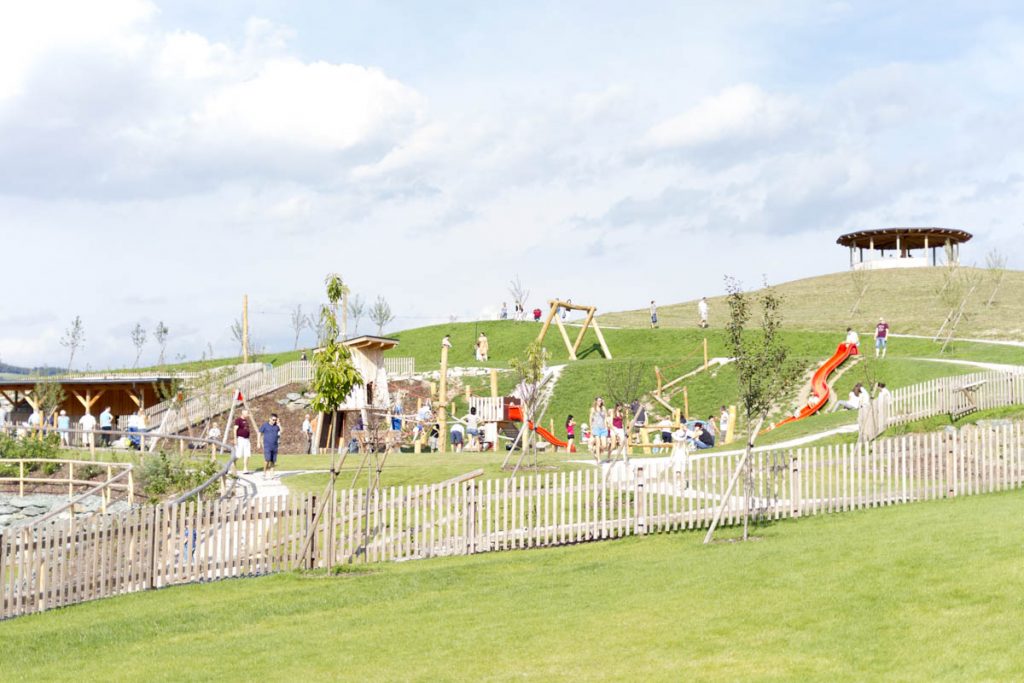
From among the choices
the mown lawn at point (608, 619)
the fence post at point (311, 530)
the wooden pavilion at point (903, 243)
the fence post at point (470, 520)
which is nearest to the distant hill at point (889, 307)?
the wooden pavilion at point (903, 243)

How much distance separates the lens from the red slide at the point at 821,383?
40.3 metres

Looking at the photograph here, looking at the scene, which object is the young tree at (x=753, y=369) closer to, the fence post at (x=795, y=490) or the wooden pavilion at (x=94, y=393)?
the fence post at (x=795, y=490)

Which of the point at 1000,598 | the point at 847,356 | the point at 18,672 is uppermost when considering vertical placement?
the point at 847,356

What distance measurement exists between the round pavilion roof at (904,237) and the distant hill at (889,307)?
9.44 feet

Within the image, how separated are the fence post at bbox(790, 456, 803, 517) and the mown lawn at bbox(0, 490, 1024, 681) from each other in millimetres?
2398

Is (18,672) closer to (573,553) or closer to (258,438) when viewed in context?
(573,553)

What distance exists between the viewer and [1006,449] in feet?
70.8

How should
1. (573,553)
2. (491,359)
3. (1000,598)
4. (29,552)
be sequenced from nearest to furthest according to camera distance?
(1000,598) → (29,552) → (573,553) → (491,359)

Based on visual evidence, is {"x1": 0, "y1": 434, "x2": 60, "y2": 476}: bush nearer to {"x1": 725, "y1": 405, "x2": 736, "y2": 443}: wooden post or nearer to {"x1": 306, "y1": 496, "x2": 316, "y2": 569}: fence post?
{"x1": 306, "y1": 496, "x2": 316, "y2": 569}: fence post

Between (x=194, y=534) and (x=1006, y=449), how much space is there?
1555 cm

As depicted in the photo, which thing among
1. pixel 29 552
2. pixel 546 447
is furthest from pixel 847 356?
pixel 29 552

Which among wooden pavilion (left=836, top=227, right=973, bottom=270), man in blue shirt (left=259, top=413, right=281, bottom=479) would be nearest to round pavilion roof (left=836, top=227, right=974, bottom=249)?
wooden pavilion (left=836, top=227, right=973, bottom=270)

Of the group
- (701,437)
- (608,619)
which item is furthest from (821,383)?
(608,619)

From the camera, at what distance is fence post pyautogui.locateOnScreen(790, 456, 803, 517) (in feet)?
65.8
